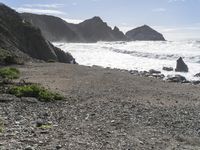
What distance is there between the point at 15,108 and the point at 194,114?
18.1ft

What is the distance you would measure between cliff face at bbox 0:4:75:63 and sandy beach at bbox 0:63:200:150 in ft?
61.5

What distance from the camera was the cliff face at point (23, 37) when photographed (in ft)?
121

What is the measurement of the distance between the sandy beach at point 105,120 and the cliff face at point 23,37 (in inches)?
737

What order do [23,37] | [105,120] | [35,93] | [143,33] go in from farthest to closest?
[143,33] → [23,37] → [35,93] → [105,120]

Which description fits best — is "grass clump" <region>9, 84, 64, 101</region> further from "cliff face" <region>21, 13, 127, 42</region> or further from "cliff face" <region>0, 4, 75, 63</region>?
"cliff face" <region>21, 13, 127, 42</region>

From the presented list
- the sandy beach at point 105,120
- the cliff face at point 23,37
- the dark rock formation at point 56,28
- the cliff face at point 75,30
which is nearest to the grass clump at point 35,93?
the sandy beach at point 105,120

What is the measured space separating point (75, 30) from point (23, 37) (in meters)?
109

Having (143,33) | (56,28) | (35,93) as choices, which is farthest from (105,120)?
(143,33)

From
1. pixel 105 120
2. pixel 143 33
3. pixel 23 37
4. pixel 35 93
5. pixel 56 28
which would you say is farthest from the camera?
pixel 143 33

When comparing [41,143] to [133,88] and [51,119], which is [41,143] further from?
[133,88]

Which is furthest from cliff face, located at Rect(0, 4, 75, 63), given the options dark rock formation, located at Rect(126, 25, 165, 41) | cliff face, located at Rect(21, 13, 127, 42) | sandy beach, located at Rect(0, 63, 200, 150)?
dark rock formation, located at Rect(126, 25, 165, 41)

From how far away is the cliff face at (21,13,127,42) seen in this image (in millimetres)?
132375

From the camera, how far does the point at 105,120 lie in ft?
38.9

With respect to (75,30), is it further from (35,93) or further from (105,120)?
(105,120)
